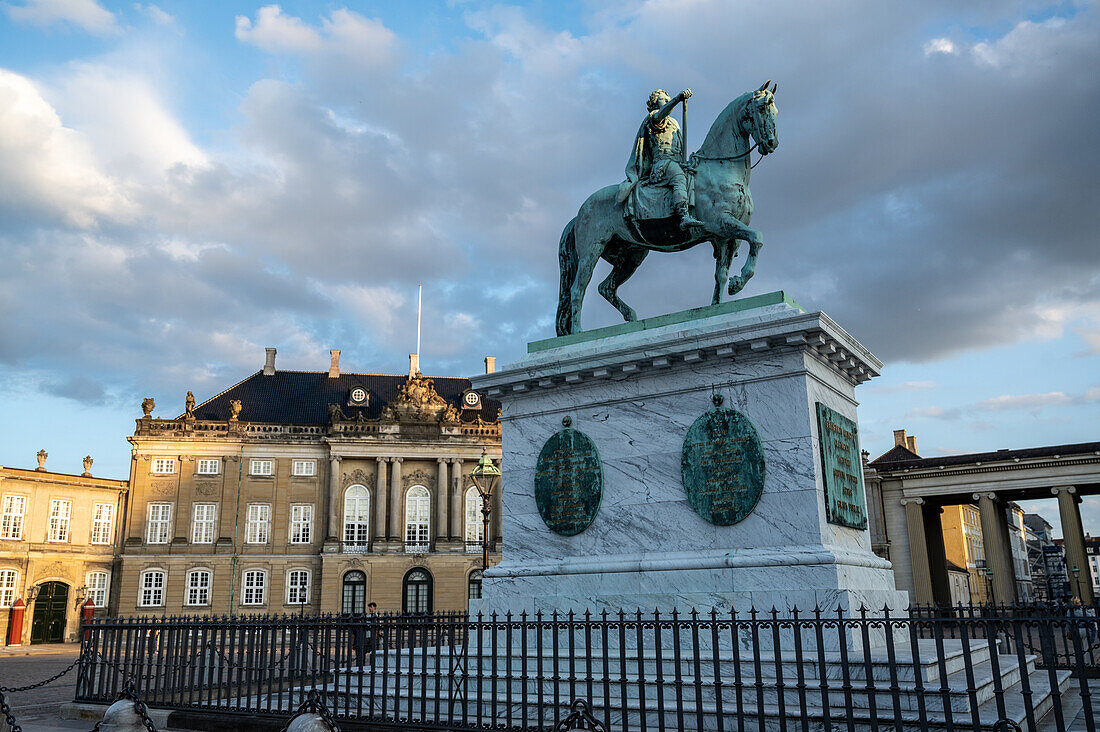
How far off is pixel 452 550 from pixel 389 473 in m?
7.49

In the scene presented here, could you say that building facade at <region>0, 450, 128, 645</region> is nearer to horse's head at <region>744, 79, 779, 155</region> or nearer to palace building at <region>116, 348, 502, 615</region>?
palace building at <region>116, 348, 502, 615</region>

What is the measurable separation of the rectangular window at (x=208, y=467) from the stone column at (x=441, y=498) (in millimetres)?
15712

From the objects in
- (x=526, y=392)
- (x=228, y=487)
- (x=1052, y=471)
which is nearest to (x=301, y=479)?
(x=228, y=487)

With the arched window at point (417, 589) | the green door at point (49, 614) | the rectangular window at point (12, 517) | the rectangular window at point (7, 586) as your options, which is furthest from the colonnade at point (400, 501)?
the rectangular window at point (7, 586)

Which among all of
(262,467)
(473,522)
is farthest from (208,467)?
(473,522)

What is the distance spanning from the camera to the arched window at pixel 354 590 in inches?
2371

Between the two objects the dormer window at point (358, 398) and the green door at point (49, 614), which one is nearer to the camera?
the green door at point (49, 614)

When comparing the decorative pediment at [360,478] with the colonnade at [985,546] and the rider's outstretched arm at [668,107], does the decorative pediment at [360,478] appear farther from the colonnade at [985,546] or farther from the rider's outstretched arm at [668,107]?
the rider's outstretched arm at [668,107]

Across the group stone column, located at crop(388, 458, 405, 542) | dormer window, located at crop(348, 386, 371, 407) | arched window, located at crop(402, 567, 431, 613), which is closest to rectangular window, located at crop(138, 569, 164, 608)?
stone column, located at crop(388, 458, 405, 542)

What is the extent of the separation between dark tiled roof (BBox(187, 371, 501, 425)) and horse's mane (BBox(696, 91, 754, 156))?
5514 centimetres

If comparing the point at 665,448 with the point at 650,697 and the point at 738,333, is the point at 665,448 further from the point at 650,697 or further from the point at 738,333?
the point at 650,697

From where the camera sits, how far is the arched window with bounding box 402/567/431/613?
61.1 m

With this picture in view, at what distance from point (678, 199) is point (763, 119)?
146 cm

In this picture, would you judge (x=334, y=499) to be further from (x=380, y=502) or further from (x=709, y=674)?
(x=709, y=674)
